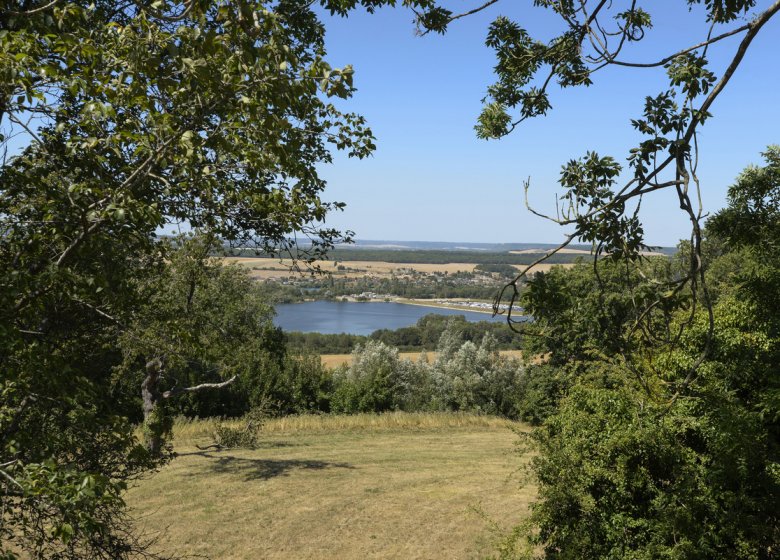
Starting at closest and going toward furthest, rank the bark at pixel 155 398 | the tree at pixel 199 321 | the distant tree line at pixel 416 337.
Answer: the tree at pixel 199 321 → the bark at pixel 155 398 → the distant tree line at pixel 416 337

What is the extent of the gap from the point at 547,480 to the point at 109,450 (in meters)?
5.93

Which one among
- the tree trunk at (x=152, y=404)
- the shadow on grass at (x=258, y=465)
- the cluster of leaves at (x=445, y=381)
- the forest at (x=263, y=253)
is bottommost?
the cluster of leaves at (x=445, y=381)

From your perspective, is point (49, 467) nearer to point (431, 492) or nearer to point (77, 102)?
point (77, 102)

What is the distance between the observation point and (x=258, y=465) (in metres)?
15.9

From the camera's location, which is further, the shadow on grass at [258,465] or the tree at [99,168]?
the shadow on grass at [258,465]

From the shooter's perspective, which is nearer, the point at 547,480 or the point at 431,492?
the point at 547,480

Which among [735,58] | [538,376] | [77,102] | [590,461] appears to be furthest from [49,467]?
[538,376]

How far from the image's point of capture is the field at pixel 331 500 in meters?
10.3

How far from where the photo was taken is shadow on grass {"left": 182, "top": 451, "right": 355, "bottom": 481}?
14961mm

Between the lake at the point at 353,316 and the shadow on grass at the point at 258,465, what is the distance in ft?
194

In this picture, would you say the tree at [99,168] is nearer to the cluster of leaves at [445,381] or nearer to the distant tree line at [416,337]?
the cluster of leaves at [445,381]

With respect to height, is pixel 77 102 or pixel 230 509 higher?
pixel 77 102

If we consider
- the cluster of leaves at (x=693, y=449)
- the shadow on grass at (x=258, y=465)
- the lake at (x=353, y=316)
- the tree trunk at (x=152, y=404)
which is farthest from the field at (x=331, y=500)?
the lake at (x=353, y=316)

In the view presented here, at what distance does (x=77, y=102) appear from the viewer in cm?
471
